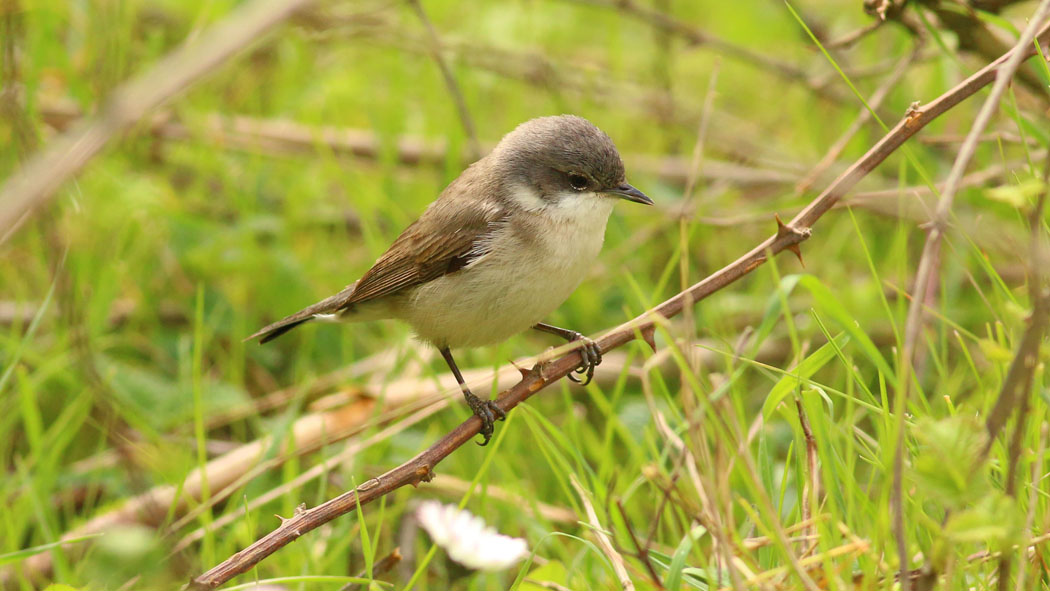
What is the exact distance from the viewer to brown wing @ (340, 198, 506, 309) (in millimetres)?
3938

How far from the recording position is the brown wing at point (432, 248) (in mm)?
3938

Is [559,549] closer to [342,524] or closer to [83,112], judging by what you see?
[342,524]

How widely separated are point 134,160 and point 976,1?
4.61 m

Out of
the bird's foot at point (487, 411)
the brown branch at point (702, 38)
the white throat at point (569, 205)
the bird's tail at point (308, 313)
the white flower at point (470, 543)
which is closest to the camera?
the white flower at point (470, 543)

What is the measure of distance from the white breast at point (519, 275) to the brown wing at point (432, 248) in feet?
0.20

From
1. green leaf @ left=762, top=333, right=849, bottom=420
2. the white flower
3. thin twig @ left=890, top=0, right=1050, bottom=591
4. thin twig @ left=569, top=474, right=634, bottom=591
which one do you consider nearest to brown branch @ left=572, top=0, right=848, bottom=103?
green leaf @ left=762, top=333, right=849, bottom=420

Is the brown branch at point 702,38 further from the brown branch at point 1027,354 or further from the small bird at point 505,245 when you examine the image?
the brown branch at point 1027,354

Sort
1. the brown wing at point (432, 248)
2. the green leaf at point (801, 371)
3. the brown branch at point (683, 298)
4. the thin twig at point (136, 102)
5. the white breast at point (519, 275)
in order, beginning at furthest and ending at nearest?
the brown wing at point (432, 248)
the white breast at point (519, 275)
the green leaf at point (801, 371)
the brown branch at point (683, 298)
the thin twig at point (136, 102)

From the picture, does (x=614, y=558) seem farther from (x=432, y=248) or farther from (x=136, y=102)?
(x=432, y=248)

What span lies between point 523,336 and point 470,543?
3252mm

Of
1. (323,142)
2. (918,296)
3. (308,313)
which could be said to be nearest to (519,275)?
(308,313)

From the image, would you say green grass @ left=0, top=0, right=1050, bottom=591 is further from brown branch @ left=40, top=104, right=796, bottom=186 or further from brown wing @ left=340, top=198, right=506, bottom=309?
brown wing @ left=340, top=198, right=506, bottom=309

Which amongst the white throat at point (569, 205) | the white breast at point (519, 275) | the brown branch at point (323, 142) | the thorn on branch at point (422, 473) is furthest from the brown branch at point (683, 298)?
the brown branch at point (323, 142)

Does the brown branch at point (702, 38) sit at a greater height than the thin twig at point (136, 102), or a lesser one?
lesser
